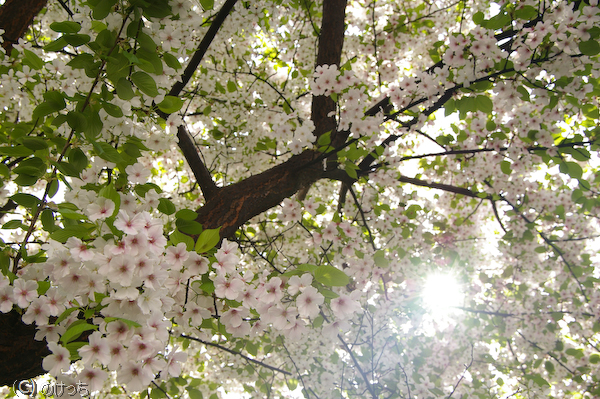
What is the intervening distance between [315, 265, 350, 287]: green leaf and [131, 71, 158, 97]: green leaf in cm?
95

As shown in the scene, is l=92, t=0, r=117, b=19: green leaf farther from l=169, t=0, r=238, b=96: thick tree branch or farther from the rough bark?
the rough bark

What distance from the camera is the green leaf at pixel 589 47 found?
1884mm

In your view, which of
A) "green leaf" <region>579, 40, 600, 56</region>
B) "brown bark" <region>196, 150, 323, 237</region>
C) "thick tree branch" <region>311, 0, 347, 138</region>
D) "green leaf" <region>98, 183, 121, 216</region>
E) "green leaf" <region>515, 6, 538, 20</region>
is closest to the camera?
"green leaf" <region>98, 183, 121, 216</region>

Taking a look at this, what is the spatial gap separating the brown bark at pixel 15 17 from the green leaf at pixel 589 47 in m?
4.18

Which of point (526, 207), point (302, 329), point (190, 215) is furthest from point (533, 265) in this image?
point (190, 215)

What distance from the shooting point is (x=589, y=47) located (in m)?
1.90

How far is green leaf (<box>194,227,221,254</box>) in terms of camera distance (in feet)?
4.07

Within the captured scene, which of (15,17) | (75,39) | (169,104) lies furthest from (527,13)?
(15,17)

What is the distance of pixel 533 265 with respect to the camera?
15.3 feet

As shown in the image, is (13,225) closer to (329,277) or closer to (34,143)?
(34,143)

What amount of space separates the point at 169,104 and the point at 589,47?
2.38 meters

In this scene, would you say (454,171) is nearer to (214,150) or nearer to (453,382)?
(214,150)

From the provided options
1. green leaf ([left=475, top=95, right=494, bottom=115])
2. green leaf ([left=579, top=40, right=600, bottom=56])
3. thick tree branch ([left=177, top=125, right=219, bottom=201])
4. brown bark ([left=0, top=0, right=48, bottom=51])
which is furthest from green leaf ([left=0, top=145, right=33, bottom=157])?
green leaf ([left=579, top=40, right=600, bottom=56])

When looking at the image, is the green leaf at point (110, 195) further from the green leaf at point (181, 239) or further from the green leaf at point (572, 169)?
the green leaf at point (572, 169)
